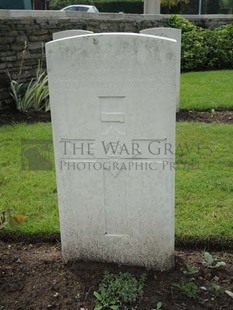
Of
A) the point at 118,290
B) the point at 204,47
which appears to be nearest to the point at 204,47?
the point at 204,47

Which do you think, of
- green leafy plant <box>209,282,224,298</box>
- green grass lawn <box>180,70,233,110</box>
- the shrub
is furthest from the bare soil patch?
green grass lawn <box>180,70,233,110</box>

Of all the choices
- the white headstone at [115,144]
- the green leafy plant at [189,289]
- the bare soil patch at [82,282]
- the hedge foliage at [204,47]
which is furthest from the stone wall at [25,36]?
the green leafy plant at [189,289]

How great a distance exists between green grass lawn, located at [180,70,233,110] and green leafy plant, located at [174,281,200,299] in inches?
180

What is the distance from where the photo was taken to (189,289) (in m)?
2.23

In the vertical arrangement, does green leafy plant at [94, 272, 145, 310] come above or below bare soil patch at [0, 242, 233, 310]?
above

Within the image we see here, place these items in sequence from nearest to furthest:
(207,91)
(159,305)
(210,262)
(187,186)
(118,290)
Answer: (159,305) < (118,290) < (210,262) < (187,186) < (207,91)

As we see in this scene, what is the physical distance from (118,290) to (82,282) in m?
0.24

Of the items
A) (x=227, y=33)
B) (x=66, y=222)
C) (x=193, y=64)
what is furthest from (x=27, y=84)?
(x=227, y=33)

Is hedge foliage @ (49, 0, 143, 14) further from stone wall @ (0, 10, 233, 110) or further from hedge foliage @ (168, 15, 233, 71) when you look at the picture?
stone wall @ (0, 10, 233, 110)

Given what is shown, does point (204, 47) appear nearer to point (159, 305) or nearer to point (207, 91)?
point (207, 91)

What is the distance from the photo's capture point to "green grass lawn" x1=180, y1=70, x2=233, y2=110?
6612mm

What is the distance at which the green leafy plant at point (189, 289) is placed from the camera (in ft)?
7.19

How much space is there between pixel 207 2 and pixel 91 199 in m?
27.8

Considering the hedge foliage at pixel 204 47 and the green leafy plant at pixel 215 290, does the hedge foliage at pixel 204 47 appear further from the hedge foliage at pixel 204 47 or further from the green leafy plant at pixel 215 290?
the green leafy plant at pixel 215 290
